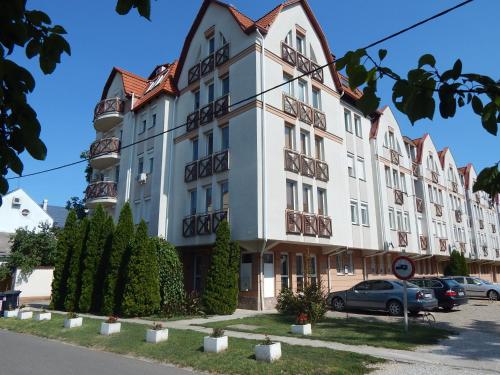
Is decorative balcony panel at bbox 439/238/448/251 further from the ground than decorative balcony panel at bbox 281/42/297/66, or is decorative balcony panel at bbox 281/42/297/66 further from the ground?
decorative balcony panel at bbox 281/42/297/66

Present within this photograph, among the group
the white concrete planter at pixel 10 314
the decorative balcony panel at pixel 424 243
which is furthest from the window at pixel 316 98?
the white concrete planter at pixel 10 314

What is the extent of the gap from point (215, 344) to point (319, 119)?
16.8 metres

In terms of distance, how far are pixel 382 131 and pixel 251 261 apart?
16.5 m

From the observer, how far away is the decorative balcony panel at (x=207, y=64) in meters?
23.5

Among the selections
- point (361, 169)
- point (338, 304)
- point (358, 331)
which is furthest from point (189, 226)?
point (361, 169)

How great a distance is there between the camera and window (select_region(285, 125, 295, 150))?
2153cm

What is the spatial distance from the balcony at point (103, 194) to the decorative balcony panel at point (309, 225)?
45.5 ft

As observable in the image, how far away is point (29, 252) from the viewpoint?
28.6m

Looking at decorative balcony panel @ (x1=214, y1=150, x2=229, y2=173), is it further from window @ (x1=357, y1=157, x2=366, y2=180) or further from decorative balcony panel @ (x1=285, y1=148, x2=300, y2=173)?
window @ (x1=357, y1=157, x2=366, y2=180)

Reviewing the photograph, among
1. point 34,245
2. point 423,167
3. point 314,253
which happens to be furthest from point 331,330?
point 423,167

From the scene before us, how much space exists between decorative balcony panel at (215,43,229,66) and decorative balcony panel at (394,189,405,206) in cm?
1616

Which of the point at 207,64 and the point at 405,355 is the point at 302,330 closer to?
the point at 405,355

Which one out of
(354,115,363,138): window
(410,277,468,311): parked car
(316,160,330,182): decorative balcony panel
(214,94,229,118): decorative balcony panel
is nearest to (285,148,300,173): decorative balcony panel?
(316,160,330,182): decorative balcony panel

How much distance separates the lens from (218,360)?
869 centimetres
